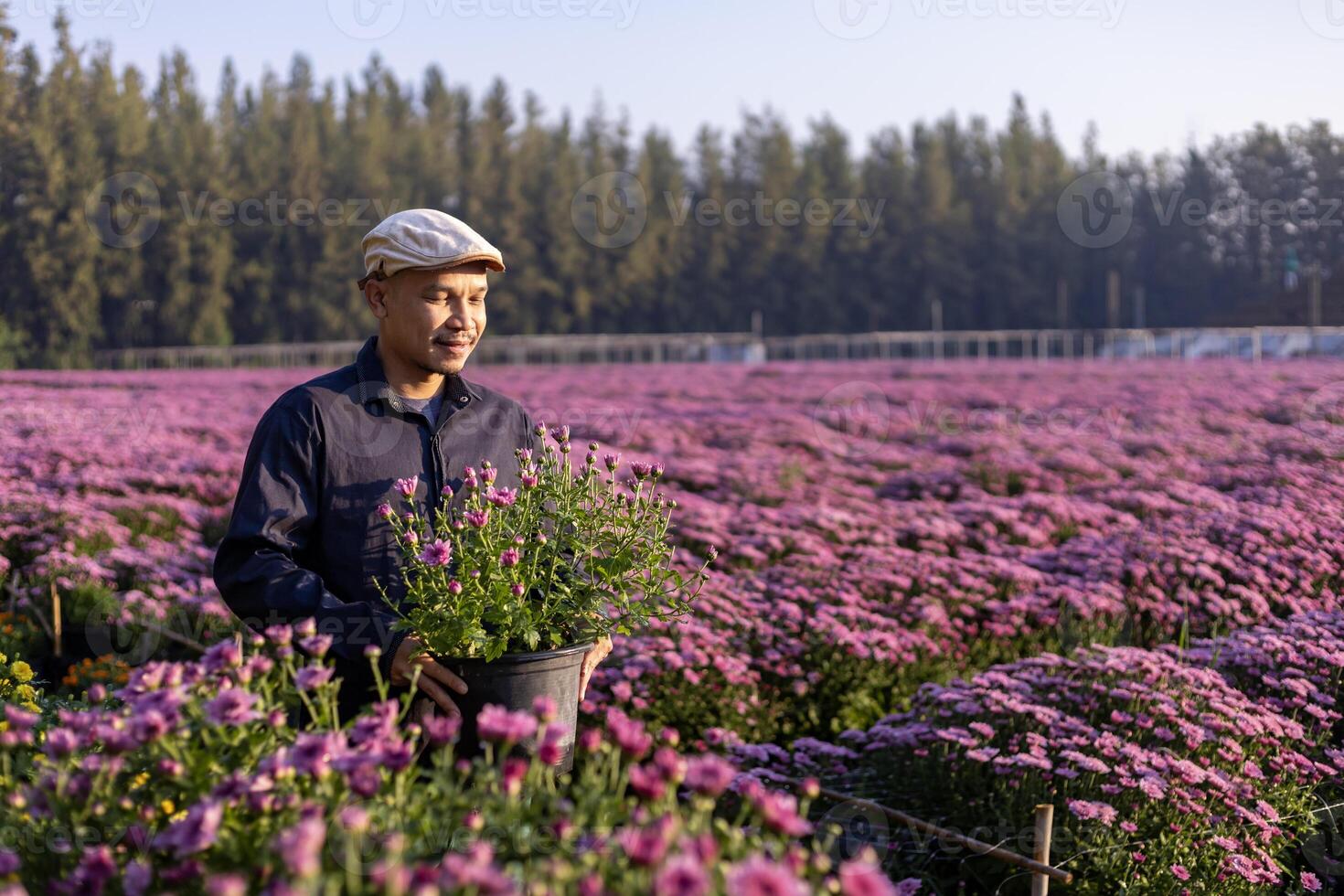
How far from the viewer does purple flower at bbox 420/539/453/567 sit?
237 cm

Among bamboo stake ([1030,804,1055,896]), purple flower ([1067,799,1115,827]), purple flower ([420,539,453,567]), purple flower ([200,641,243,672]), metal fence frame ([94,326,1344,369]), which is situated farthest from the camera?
metal fence frame ([94,326,1344,369])

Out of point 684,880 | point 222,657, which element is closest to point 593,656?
point 222,657

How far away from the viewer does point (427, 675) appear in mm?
2436

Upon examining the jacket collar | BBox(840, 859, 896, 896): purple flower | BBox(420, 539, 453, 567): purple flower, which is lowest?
BBox(840, 859, 896, 896): purple flower

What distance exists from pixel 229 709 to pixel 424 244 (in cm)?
119

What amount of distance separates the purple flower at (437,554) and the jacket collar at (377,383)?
0.58 metres

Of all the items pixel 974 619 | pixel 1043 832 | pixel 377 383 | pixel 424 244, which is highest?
pixel 424 244

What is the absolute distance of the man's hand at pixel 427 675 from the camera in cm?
239

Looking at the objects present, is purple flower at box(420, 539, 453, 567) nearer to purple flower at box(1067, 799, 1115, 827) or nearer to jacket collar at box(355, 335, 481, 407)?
jacket collar at box(355, 335, 481, 407)

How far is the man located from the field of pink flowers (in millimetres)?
1983

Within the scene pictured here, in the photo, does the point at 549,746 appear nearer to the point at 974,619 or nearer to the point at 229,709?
the point at 229,709

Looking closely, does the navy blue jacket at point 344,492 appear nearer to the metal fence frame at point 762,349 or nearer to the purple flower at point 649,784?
the purple flower at point 649,784

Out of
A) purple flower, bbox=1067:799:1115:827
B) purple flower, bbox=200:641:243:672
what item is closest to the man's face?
purple flower, bbox=200:641:243:672

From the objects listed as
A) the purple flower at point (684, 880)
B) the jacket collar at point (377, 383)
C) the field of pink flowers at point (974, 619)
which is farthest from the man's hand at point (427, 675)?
the field of pink flowers at point (974, 619)
